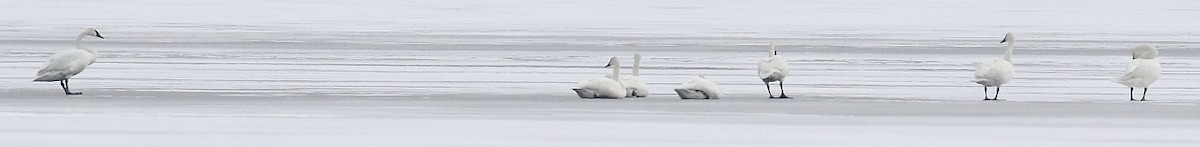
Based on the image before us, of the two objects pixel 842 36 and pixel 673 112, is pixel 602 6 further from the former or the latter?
pixel 673 112

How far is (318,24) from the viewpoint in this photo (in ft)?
87.9

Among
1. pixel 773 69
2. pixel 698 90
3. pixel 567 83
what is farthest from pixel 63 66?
pixel 773 69

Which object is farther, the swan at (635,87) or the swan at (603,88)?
the swan at (635,87)

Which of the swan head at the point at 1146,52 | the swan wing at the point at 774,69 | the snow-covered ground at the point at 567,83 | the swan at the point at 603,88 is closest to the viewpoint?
the snow-covered ground at the point at 567,83

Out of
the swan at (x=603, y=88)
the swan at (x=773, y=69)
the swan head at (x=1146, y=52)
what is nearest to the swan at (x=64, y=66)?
Answer: the swan at (x=603, y=88)

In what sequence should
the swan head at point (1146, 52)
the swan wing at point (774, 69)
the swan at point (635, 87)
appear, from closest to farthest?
the swan at point (635, 87) < the swan wing at point (774, 69) < the swan head at point (1146, 52)

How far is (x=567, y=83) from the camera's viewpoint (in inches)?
481

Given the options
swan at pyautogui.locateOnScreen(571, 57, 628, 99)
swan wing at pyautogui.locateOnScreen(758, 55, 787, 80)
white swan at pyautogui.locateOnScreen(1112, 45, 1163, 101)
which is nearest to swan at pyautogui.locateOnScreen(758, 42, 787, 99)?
swan wing at pyautogui.locateOnScreen(758, 55, 787, 80)

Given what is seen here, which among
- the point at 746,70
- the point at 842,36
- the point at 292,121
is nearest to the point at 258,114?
the point at 292,121

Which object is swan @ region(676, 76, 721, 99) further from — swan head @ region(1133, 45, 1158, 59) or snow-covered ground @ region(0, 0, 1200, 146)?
swan head @ region(1133, 45, 1158, 59)

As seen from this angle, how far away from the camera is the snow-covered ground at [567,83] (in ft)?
26.1

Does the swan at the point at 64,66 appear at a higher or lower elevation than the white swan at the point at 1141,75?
lower

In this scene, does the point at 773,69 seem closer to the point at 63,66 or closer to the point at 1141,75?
the point at 1141,75

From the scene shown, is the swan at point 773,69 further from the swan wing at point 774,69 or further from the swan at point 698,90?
the swan at point 698,90
